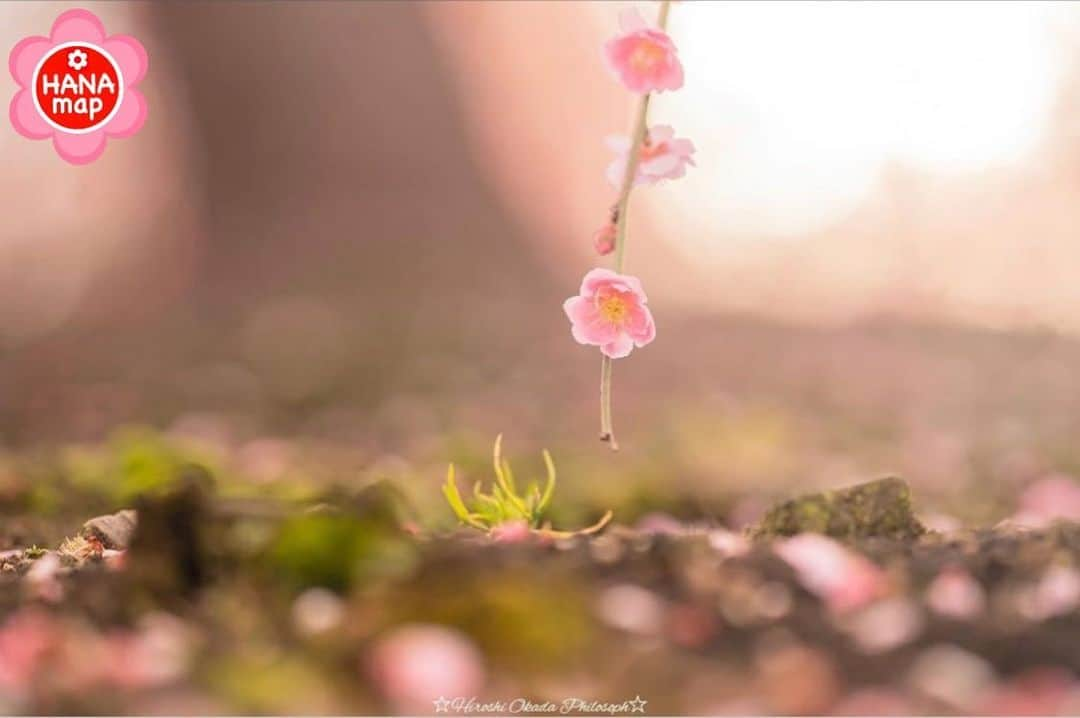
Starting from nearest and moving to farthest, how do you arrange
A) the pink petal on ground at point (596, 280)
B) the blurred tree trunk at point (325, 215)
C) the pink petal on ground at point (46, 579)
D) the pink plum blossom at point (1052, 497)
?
the pink petal on ground at point (46, 579) → the pink petal on ground at point (596, 280) → the pink plum blossom at point (1052, 497) → the blurred tree trunk at point (325, 215)

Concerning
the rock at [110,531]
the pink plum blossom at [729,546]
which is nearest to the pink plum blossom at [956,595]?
the pink plum blossom at [729,546]

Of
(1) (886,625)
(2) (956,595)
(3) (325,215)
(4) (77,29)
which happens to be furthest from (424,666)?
(3) (325,215)

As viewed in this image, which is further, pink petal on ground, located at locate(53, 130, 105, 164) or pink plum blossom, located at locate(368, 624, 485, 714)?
pink petal on ground, located at locate(53, 130, 105, 164)

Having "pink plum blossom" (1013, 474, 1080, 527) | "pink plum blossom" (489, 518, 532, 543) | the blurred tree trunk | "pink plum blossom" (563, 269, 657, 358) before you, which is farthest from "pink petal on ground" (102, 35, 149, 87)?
the blurred tree trunk

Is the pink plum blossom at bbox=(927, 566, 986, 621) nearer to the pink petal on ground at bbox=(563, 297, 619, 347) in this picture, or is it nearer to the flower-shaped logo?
the pink petal on ground at bbox=(563, 297, 619, 347)

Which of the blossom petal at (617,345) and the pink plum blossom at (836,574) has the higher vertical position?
the blossom petal at (617,345)

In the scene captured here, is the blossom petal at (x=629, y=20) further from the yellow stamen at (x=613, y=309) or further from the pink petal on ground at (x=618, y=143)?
the yellow stamen at (x=613, y=309)
